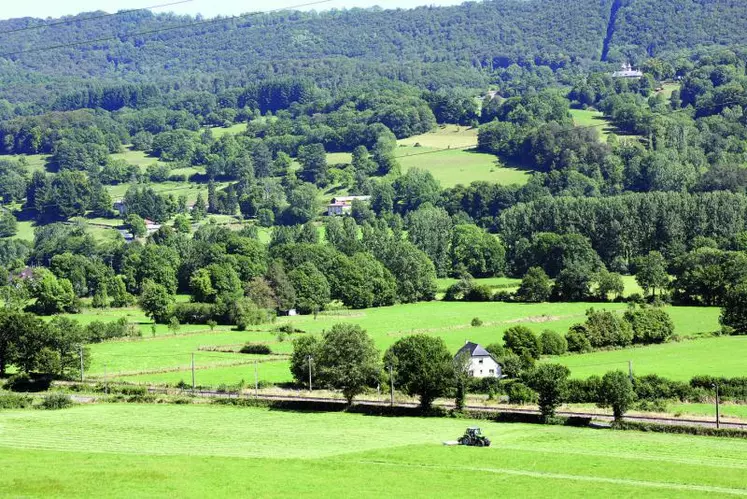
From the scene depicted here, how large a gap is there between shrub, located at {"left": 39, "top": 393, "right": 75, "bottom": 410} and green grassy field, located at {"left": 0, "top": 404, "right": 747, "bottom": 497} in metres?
3.53

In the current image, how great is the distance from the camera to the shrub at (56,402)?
228 feet

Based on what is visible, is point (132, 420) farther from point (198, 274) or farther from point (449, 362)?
point (198, 274)

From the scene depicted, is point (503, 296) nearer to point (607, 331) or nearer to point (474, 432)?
point (607, 331)

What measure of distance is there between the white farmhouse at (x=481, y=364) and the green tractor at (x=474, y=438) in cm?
1606

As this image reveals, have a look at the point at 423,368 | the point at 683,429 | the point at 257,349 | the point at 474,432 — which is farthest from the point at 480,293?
the point at 474,432

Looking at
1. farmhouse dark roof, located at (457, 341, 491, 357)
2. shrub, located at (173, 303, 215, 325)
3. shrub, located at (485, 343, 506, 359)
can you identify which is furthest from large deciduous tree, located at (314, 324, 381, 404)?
shrub, located at (173, 303, 215, 325)

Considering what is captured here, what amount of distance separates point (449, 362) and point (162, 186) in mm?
130705

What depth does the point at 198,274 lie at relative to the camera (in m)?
110

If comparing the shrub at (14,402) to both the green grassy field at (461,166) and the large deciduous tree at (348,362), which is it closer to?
the large deciduous tree at (348,362)

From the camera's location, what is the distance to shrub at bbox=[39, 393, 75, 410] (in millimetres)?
69625

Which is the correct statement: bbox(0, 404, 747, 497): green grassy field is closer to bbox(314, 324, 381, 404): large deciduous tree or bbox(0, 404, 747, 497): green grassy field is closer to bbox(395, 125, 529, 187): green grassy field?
bbox(314, 324, 381, 404): large deciduous tree

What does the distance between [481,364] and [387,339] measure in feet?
51.6

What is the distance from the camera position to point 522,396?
65.6 metres

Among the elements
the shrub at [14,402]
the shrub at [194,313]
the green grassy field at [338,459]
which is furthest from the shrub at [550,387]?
the shrub at [194,313]
